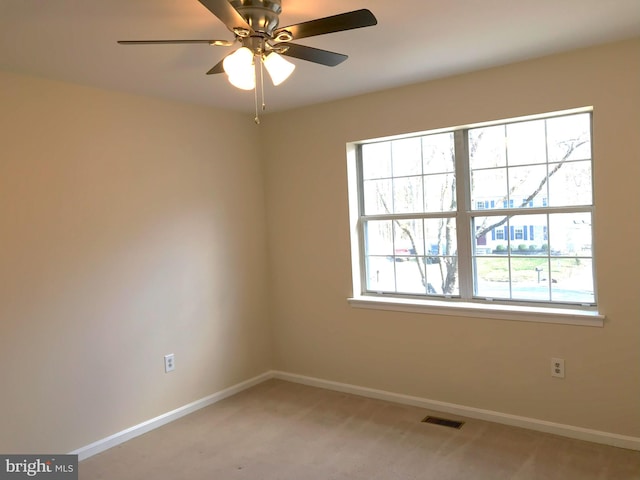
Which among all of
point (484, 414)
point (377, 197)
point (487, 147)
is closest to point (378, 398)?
point (484, 414)

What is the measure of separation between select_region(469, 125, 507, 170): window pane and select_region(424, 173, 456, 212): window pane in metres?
0.19

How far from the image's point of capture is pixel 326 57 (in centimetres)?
214

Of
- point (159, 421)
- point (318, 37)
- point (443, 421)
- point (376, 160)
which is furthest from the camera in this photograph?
point (376, 160)

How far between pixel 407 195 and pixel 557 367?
1.51 meters

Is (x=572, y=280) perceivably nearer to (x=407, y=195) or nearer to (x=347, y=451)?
(x=407, y=195)

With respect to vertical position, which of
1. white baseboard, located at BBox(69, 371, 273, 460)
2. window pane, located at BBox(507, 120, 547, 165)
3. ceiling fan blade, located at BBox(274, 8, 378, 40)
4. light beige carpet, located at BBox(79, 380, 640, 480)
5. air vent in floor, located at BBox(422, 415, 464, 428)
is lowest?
light beige carpet, located at BBox(79, 380, 640, 480)

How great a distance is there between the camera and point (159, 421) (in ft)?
11.3

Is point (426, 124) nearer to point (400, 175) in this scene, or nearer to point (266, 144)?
point (400, 175)

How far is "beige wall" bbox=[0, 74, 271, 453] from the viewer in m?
2.80

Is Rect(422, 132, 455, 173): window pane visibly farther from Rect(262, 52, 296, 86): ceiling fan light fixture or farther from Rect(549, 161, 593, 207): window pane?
Rect(262, 52, 296, 86): ceiling fan light fixture

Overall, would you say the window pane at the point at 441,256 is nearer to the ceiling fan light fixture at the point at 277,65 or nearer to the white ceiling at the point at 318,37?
the white ceiling at the point at 318,37

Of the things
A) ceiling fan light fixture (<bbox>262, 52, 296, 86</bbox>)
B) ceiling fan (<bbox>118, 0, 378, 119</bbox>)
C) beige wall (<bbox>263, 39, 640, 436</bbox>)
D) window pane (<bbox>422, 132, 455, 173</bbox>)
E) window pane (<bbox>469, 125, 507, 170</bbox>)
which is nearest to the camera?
ceiling fan (<bbox>118, 0, 378, 119</bbox>)

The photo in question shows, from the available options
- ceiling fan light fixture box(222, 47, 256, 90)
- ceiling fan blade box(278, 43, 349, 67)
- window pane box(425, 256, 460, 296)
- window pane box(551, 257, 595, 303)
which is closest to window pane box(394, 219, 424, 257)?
window pane box(425, 256, 460, 296)

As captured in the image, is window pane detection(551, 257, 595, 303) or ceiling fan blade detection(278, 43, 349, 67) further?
window pane detection(551, 257, 595, 303)
